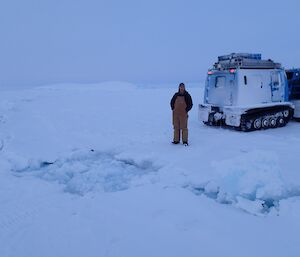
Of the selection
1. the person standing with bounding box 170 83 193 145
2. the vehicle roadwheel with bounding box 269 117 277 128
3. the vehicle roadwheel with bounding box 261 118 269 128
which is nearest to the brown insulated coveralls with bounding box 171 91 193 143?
the person standing with bounding box 170 83 193 145

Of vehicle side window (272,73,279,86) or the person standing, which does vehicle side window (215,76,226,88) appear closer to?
vehicle side window (272,73,279,86)

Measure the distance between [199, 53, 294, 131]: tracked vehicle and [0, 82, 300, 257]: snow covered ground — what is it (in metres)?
1.61

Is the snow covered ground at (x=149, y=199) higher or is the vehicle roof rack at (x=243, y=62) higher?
the vehicle roof rack at (x=243, y=62)

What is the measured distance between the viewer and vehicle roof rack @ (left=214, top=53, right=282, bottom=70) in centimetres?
982

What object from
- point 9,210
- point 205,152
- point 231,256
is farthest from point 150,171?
point 231,256

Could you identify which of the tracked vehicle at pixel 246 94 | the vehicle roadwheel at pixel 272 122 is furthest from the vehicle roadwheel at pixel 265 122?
the vehicle roadwheel at pixel 272 122

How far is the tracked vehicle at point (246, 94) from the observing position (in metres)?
9.82

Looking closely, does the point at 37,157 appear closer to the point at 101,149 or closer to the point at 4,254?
the point at 101,149

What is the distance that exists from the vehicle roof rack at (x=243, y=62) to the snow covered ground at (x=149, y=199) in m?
2.61

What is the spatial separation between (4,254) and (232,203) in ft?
9.95

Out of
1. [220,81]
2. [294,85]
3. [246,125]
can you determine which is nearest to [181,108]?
[246,125]

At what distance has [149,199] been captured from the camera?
193 inches

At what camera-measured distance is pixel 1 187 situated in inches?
220

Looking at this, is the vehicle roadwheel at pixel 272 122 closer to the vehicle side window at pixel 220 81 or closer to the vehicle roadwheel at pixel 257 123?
the vehicle roadwheel at pixel 257 123
